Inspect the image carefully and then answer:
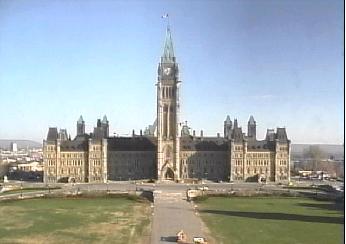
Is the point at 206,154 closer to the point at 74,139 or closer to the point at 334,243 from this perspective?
the point at 74,139

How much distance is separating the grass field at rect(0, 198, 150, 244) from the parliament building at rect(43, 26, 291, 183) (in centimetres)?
1035

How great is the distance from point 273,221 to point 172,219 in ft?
8.99

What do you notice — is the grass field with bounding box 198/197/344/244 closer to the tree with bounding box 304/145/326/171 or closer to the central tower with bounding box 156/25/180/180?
the central tower with bounding box 156/25/180/180

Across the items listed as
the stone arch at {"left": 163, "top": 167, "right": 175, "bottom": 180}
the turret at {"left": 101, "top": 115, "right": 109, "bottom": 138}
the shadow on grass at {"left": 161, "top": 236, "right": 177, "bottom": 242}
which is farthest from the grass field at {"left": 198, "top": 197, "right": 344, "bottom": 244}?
the turret at {"left": 101, "top": 115, "right": 109, "bottom": 138}

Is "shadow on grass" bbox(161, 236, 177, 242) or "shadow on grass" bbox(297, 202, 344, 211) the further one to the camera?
"shadow on grass" bbox(297, 202, 344, 211)

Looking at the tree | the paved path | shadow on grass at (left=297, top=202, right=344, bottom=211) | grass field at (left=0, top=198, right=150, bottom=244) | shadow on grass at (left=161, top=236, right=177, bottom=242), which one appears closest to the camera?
shadow on grass at (left=161, top=236, right=177, bottom=242)

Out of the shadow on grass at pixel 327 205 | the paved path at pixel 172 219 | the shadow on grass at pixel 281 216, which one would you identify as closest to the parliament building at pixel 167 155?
the paved path at pixel 172 219

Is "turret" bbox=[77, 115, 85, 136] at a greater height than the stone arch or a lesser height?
greater

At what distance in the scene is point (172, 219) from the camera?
1402 cm

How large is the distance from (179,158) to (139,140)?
2.93m

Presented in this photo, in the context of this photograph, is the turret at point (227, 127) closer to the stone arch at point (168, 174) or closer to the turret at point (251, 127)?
the turret at point (251, 127)

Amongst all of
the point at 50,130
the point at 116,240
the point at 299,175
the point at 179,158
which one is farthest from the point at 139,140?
the point at 116,240

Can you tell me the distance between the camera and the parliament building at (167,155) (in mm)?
29438

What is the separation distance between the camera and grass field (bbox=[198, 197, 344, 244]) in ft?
38.1
